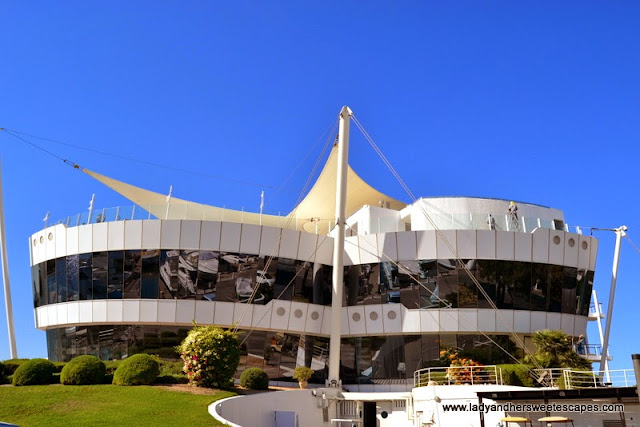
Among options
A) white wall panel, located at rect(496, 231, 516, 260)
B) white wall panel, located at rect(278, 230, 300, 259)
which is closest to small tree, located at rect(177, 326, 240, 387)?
white wall panel, located at rect(278, 230, 300, 259)

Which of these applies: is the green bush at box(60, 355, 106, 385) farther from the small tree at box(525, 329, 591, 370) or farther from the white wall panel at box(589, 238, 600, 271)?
the white wall panel at box(589, 238, 600, 271)

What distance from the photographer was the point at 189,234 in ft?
114

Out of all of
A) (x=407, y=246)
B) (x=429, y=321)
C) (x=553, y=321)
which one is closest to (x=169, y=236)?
(x=407, y=246)

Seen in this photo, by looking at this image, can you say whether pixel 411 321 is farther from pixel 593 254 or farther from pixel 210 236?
pixel 593 254

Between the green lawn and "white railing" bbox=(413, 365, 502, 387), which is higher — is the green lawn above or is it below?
below

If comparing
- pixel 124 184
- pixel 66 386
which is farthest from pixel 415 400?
pixel 124 184

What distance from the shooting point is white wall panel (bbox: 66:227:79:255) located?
3619cm

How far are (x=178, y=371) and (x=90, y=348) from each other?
647cm

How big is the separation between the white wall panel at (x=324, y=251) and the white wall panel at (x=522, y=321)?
10.9 m

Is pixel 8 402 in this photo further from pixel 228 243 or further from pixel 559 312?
pixel 559 312

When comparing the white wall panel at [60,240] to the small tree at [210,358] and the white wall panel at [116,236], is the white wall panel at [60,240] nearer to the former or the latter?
the white wall panel at [116,236]

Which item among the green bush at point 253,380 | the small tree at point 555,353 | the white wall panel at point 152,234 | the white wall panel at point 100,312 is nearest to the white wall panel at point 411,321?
the small tree at point 555,353

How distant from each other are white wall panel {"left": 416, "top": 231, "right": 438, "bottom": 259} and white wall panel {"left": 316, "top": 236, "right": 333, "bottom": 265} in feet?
17.3

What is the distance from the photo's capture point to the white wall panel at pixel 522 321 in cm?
3541
